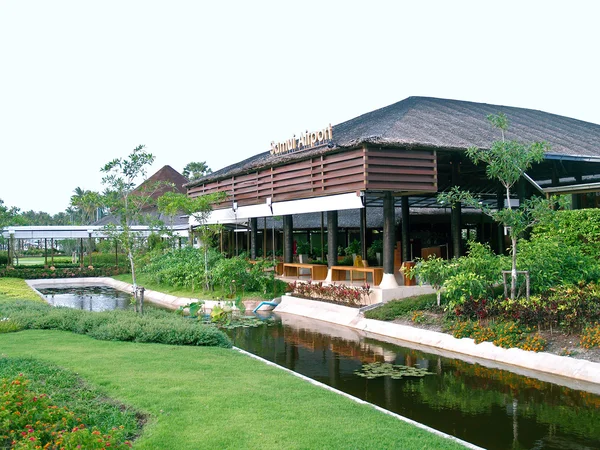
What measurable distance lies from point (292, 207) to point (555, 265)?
30.5ft

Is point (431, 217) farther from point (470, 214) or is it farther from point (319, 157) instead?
point (319, 157)

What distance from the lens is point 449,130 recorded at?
17.6 m

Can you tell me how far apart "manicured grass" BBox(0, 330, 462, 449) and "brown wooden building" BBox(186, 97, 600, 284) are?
7493 millimetres

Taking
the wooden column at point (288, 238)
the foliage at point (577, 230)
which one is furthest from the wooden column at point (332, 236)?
the foliage at point (577, 230)

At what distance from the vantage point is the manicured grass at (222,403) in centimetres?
559

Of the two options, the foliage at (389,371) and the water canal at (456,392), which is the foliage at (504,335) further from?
the foliage at (389,371)

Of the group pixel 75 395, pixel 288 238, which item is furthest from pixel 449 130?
pixel 75 395

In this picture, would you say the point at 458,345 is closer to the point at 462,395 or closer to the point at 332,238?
the point at 462,395

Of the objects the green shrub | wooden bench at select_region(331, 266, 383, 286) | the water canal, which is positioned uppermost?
wooden bench at select_region(331, 266, 383, 286)

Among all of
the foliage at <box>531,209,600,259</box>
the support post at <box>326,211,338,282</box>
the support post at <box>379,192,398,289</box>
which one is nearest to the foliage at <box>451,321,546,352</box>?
the foliage at <box>531,209,600,259</box>

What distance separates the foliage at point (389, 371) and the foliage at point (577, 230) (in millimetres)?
5042

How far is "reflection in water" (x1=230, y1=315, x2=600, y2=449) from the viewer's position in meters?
6.77

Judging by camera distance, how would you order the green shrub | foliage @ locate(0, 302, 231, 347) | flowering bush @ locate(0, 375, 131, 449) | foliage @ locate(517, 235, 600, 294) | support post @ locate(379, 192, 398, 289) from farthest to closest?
support post @ locate(379, 192, 398, 289) → the green shrub → foliage @ locate(517, 235, 600, 294) → foliage @ locate(0, 302, 231, 347) → flowering bush @ locate(0, 375, 131, 449)

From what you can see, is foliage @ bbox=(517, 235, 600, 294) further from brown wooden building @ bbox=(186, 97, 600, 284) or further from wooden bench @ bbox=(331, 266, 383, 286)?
wooden bench @ bbox=(331, 266, 383, 286)
